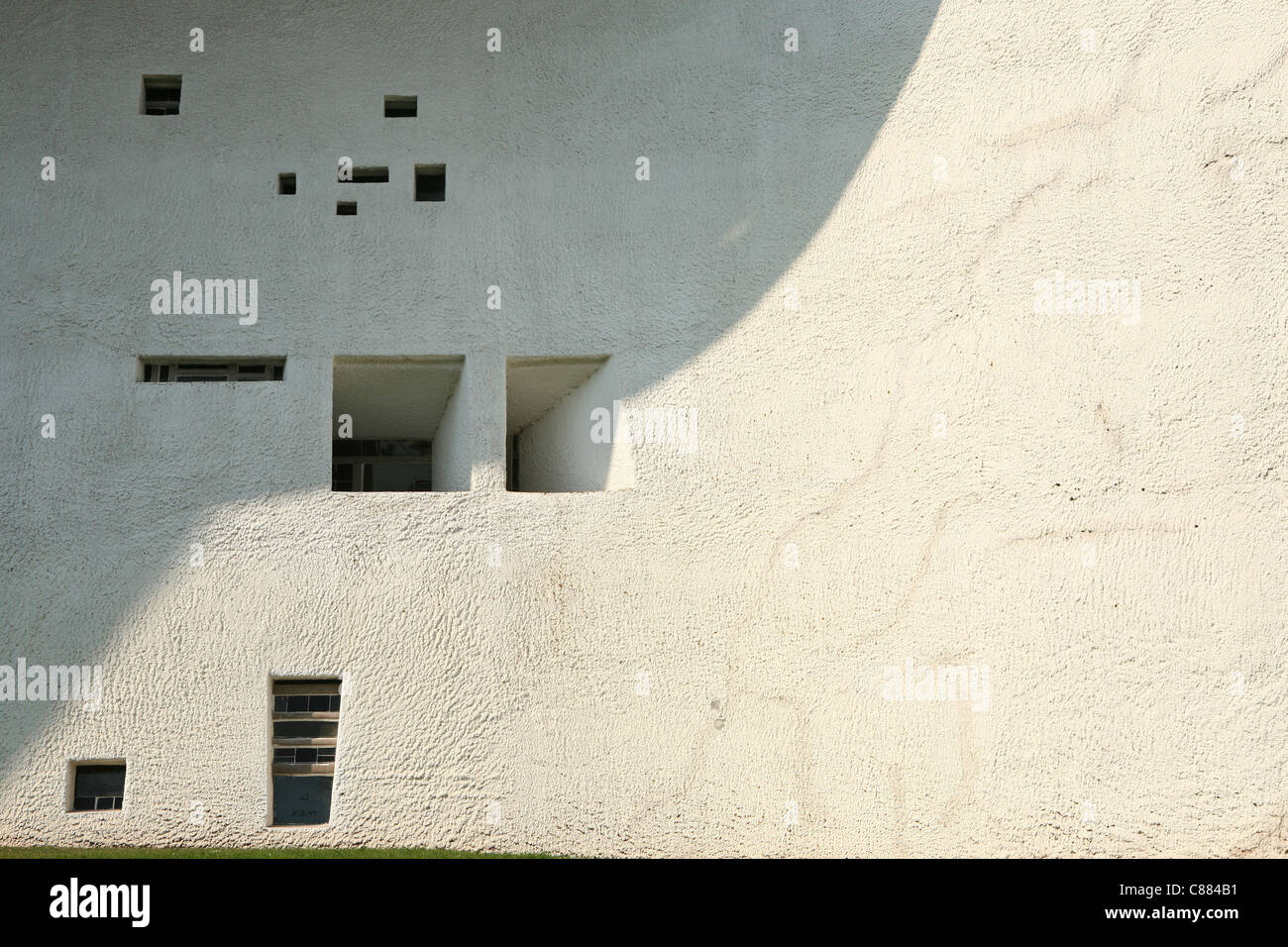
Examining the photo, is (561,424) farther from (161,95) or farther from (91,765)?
(91,765)

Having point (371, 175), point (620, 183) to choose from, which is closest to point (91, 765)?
point (371, 175)

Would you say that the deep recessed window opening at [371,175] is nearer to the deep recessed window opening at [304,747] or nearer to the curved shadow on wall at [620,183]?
the curved shadow on wall at [620,183]

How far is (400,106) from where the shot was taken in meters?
6.37

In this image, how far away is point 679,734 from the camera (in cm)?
584

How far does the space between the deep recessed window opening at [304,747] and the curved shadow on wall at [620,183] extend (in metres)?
1.04

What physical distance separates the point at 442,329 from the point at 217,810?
2607 millimetres

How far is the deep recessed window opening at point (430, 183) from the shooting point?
20.8 ft

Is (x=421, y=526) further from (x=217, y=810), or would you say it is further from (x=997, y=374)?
(x=997, y=374)

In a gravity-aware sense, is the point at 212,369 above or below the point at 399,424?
above

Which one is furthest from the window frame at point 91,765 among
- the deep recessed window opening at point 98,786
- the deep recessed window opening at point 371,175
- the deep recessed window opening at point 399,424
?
the deep recessed window opening at point 371,175

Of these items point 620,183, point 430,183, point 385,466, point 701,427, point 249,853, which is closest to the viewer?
point 249,853

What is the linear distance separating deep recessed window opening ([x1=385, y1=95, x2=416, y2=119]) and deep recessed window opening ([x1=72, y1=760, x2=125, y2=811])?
3597 mm

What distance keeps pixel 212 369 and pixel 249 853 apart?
2.46 m

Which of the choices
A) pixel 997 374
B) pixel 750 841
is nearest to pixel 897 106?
pixel 997 374
